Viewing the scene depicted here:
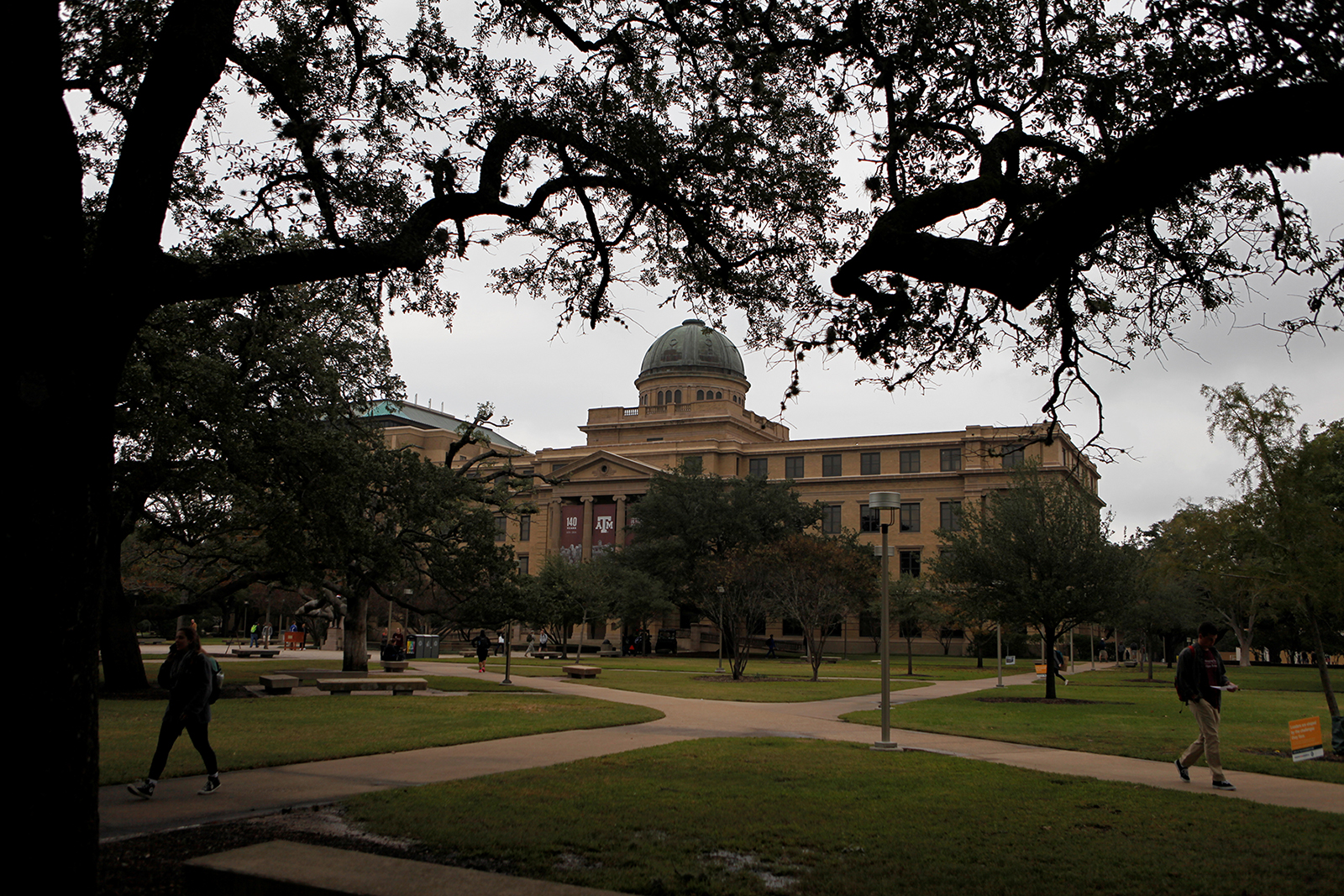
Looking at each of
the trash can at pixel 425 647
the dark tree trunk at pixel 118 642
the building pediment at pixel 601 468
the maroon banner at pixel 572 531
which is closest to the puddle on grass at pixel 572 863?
the dark tree trunk at pixel 118 642

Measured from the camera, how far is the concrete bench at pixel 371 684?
24.3 meters

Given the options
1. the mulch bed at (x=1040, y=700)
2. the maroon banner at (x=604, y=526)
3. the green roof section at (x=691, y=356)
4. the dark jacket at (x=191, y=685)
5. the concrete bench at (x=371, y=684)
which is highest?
the green roof section at (x=691, y=356)

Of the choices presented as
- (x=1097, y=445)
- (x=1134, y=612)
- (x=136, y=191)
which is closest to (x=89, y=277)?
(x=136, y=191)

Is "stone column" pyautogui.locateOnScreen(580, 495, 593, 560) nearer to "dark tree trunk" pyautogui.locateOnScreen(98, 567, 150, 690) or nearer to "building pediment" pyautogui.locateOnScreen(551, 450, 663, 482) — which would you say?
"building pediment" pyautogui.locateOnScreen(551, 450, 663, 482)

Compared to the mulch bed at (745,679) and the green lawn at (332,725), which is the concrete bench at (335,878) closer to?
the green lawn at (332,725)

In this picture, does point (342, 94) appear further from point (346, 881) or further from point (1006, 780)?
point (1006, 780)

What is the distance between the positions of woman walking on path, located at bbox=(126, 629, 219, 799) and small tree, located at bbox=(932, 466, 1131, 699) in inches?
897

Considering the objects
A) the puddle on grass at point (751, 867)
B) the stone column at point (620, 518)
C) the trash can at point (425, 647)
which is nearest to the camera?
the puddle on grass at point (751, 867)

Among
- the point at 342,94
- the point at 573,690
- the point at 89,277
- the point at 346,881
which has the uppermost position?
the point at 342,94

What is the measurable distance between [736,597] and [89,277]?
36595 millimetres

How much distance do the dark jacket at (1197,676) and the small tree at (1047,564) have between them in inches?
632

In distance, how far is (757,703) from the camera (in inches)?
A: 960

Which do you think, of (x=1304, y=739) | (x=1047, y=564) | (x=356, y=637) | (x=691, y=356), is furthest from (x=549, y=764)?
(x=691, y=356)

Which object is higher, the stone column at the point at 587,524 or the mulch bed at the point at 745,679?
the stone column at the point at 587,524
